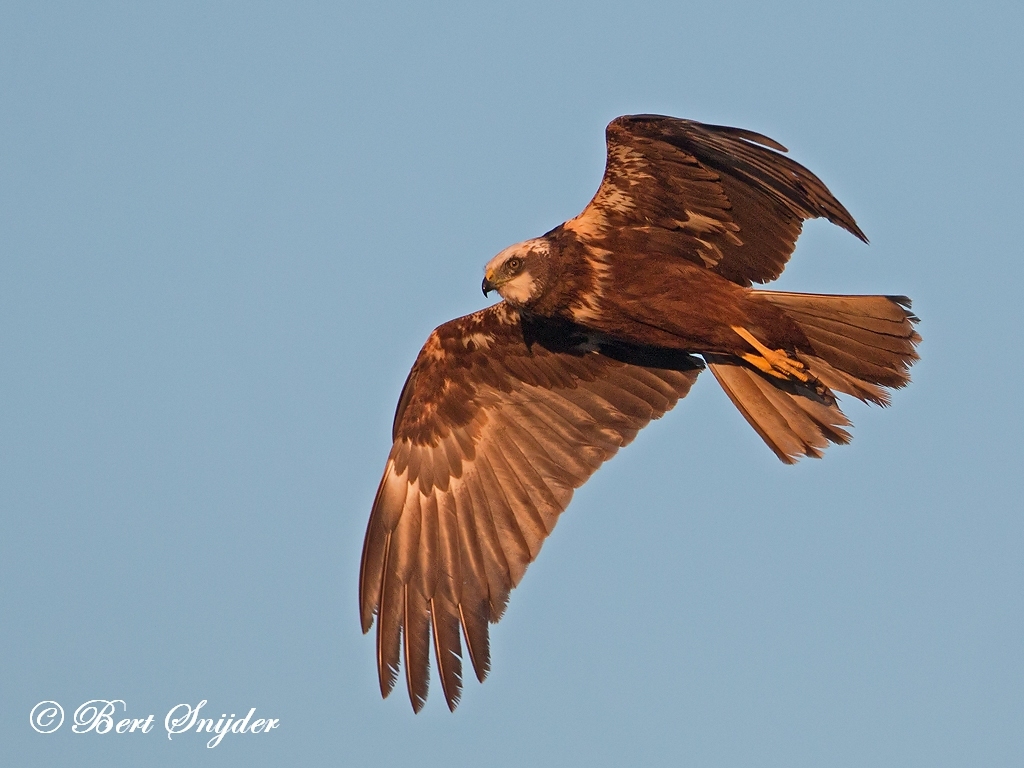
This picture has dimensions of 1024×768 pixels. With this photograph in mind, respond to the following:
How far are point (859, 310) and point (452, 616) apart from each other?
12.3 ft

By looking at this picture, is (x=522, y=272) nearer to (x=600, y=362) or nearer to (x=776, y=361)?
(x=600, y=362)

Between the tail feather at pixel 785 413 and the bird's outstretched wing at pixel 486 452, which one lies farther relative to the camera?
the bird's outstretched wing at pixel 486 452

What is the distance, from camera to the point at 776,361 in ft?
34.5

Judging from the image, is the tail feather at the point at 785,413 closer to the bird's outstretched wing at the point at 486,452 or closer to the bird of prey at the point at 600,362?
the bird of prey at the point at 600,362

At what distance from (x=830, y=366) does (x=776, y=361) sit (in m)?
0.39

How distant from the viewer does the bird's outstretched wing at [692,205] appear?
1016 cm

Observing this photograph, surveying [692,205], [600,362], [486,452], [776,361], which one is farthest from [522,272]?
[486,452]

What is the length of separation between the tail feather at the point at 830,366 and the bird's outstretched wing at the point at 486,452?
2.85 feet

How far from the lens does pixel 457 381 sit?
1205 centimetres

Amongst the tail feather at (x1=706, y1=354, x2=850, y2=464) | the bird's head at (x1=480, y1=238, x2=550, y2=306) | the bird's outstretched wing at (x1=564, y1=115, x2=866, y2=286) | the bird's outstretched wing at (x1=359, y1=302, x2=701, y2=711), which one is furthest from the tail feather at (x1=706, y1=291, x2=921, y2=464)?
the bird's head at (x1=480, y1=238, x2=550, y2=306)

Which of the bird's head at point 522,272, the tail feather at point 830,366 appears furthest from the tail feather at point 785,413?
the bird's head at point 522,272

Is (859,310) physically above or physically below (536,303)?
below

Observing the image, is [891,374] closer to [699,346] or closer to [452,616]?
[699,346]

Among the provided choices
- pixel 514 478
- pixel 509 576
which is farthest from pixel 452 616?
pixel 514 478
